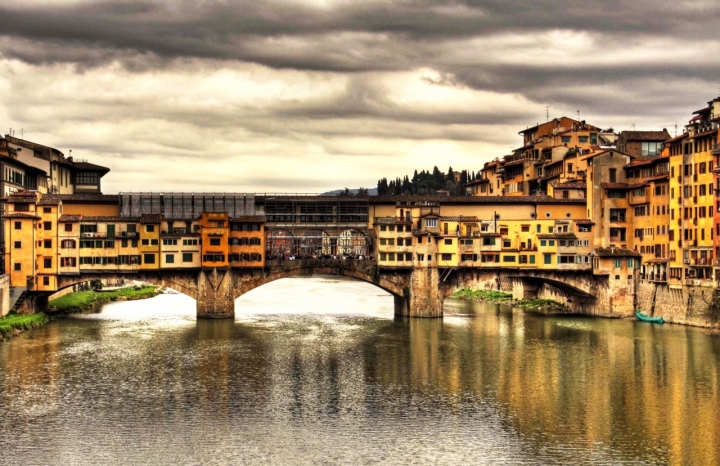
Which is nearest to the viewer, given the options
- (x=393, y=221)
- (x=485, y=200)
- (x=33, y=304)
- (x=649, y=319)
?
(x=649, y=319)

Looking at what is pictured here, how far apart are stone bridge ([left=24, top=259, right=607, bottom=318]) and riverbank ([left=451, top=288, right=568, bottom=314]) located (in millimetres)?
6955

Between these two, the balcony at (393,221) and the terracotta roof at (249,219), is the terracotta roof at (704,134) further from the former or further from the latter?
the terracotta roof at (249,219)

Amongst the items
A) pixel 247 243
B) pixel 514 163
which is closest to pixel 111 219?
pixel 247 243

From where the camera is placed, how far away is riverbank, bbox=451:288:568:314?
92.8 metres

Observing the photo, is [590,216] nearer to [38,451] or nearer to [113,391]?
[113,391]

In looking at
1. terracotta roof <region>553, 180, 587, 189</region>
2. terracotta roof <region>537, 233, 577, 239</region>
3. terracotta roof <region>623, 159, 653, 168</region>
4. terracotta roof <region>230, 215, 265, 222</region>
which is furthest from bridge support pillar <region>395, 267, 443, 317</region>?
terracotta roof <region>623, 159, 653, 168</region>

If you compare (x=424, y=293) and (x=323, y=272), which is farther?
(x=424, y=293)

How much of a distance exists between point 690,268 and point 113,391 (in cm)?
4545

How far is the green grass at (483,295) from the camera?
105250 mm

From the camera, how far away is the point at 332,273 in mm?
83562

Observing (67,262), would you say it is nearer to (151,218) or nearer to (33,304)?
(33,304)

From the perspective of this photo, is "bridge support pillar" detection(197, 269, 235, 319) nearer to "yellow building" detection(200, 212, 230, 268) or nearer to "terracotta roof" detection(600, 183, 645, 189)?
"yellow building" detection(200, 212, 230, 268)

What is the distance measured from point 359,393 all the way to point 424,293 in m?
32.9

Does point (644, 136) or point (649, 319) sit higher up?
point (644, 136)
